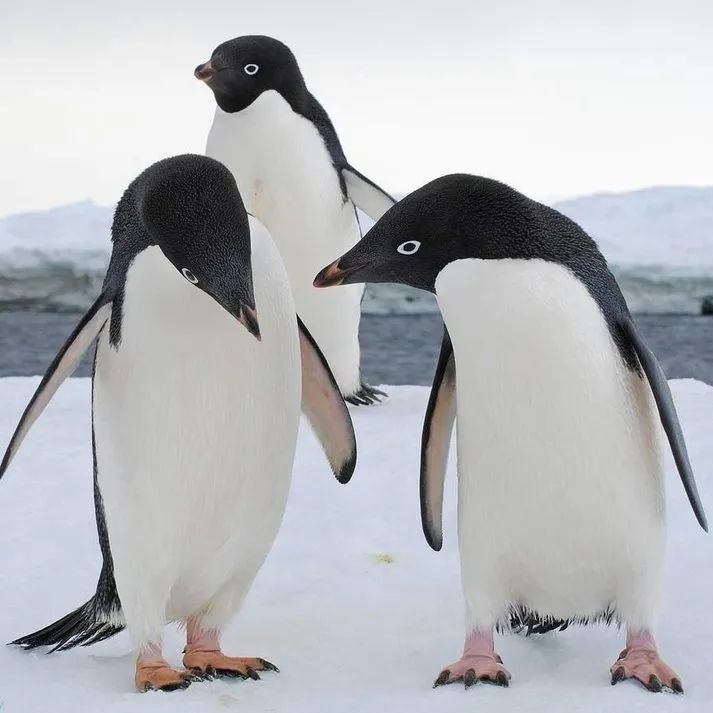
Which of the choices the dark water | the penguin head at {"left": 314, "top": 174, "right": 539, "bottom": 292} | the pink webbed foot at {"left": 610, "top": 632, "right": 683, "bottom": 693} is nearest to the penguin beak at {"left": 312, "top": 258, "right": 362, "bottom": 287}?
the penguin head at {"left": 314, "top": 174, "right": 539, "bottom": 292}

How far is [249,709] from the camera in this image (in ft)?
5.96

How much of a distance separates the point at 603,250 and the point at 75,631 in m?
10.7

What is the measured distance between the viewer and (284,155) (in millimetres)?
4102

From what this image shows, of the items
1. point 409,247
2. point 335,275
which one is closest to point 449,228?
point 409,247

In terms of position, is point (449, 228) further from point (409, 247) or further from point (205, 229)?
point (205, 229)

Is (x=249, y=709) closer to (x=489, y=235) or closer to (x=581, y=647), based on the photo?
(x=581, y=647)

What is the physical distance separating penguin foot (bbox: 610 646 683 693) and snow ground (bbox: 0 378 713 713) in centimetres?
3

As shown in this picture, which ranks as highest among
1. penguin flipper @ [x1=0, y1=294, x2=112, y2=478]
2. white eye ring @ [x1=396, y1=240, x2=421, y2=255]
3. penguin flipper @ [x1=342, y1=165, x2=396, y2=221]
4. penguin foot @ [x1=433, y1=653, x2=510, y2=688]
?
penguin flipper @ [x1=342, y1=165, x2=396, y2=221]

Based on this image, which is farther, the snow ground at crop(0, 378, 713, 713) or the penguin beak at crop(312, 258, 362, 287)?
the penguin beak at crop(312, 258, 362, 287)

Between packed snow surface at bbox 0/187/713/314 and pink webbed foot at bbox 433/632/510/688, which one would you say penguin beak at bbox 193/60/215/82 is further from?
packed snow surface at bbox 0/187/713/314

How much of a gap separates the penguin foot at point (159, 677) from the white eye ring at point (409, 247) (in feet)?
2.58

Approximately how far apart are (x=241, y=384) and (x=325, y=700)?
0.52 meters

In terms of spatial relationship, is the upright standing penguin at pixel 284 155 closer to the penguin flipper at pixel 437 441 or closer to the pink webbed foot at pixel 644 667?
the penguin flipper at pixel 437 441

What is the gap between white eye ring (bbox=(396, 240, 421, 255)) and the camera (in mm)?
1936
